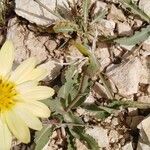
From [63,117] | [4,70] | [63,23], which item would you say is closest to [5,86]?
[4,70]

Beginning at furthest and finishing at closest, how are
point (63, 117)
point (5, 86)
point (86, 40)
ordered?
point (86, 40) → point (63, 117) → point (5, 86)

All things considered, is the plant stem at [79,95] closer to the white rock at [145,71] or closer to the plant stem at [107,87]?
the plant stem at [107,87]

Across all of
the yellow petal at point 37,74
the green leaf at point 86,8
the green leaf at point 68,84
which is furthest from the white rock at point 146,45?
the yellow petal at point 37,74

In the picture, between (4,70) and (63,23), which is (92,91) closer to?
(63,23)

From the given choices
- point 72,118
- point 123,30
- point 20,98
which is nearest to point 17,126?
point 20,98

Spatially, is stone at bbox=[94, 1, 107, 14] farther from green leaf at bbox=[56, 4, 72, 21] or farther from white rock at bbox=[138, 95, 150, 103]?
white rock at bbox=[138, 95, 150, 103]

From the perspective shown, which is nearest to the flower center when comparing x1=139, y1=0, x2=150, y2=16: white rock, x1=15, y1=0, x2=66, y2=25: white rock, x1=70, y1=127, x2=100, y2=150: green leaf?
x1=70, y1=127, x2=100, y2=150: green leaf
